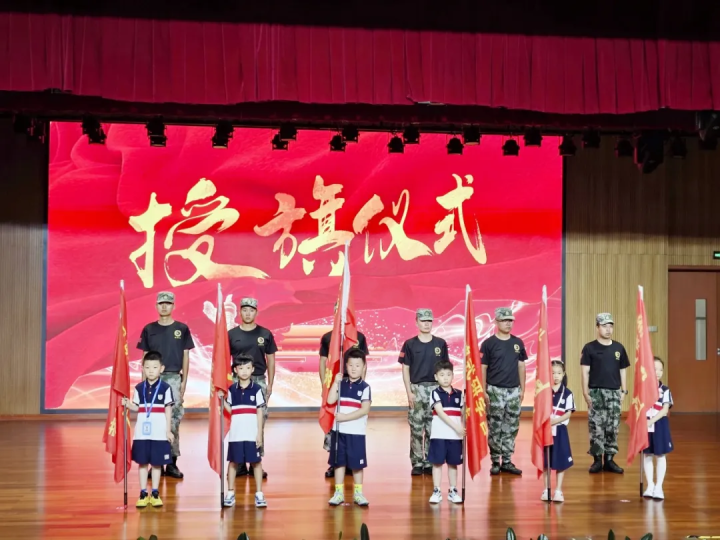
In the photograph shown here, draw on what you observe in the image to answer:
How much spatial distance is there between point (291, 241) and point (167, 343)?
13.7 ft

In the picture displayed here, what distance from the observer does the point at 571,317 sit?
11773mm

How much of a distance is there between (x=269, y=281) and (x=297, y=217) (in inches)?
35.1

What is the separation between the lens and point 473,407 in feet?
21.5

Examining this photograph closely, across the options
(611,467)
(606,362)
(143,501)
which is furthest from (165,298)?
(611,467)

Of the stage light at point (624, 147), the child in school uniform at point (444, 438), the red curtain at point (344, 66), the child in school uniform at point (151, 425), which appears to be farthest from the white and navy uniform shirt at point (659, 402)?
the stage light at point (624, 147)

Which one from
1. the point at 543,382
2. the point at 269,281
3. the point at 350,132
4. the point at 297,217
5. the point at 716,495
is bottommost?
the point at 716,495

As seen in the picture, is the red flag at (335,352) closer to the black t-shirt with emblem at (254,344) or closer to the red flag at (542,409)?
the black t-shirt with emblem at (254,344)

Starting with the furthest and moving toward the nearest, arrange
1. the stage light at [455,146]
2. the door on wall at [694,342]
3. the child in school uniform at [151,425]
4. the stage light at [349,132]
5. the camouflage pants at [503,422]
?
the door on wall at [694,342], the stage light at [455,146], the stage light at [349,132], the camouflage pants at [503,422], the child in school uniform at [151,425]

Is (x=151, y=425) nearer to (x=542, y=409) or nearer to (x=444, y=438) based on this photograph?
(x=444, y=438)

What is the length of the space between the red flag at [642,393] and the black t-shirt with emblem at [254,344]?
2962mm

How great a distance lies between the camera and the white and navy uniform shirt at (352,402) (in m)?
6.36

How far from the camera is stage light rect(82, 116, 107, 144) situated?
30.1 ft

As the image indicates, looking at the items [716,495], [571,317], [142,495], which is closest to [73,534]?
[142,495]

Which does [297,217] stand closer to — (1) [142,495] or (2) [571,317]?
(2) [571,317]
